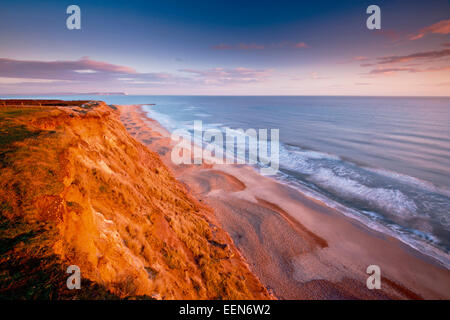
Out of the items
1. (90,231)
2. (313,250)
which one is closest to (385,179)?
(313,250)

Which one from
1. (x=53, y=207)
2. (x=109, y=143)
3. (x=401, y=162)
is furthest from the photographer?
(x=401, y=162)

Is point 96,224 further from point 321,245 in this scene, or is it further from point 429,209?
point 429,209

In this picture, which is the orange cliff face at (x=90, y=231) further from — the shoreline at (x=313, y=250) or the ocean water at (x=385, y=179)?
the ocean water at (x=385, y=179)

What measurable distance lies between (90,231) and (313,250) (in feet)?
37.7

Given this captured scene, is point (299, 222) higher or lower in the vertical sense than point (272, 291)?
higher

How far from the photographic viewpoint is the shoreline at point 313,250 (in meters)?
9.19

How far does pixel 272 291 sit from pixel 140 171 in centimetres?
975

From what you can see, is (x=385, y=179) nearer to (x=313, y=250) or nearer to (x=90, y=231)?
(x=313, y=250)

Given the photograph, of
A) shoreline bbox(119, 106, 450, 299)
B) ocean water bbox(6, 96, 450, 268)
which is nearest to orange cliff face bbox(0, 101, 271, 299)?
shoreline bbox(119, 106, 450, 299)

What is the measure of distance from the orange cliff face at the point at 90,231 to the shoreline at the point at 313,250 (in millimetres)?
1703

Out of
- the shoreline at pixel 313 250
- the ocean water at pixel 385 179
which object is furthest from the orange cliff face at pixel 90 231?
the ocean water at pixel 385 179

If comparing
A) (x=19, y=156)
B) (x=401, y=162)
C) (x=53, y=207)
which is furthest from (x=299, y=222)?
(x=401, y=162)

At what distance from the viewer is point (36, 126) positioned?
8.55m
